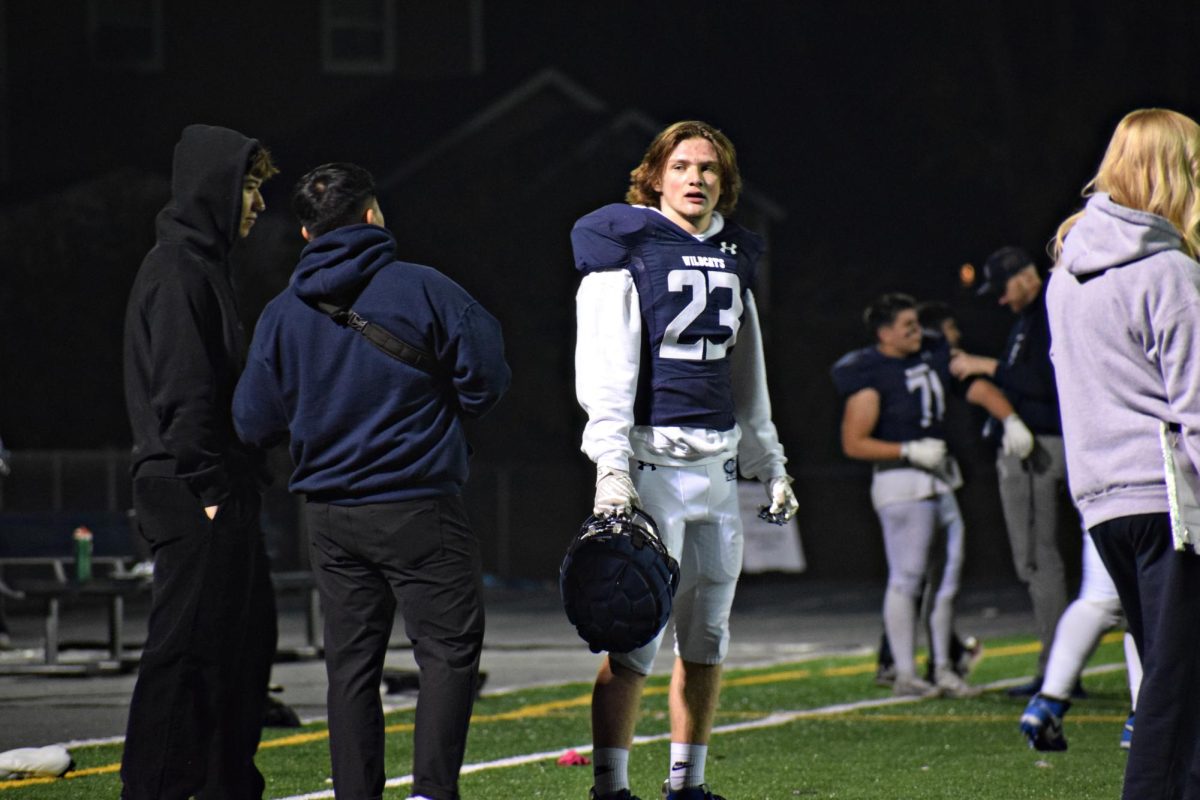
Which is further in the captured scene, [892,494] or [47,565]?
[47,565]

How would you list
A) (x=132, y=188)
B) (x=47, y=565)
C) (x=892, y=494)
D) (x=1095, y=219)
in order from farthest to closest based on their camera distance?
(x=132, y=188), (x=47, y=565), (x=892, y=494), (x=1095, y=219)

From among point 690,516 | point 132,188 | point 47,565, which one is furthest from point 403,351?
point 132,188

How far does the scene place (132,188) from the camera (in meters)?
24.7

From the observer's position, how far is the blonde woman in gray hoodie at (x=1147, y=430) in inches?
205

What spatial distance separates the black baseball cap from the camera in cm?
1064

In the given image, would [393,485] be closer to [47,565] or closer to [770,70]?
[47,565]

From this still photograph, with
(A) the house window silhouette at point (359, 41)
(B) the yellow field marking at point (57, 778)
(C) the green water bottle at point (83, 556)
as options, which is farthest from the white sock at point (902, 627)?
(A) the house window silhouette at point (359, 41)

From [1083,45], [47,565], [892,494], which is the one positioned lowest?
[47,565]

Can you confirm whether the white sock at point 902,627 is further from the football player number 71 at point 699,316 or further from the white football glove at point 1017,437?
the football player number 71 at point 699,316

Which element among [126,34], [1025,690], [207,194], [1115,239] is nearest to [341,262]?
[207,194]

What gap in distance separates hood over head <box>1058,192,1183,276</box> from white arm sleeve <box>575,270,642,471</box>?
1.34 m

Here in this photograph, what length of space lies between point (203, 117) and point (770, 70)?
11403mm

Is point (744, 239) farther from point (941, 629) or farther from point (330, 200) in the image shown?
point (941, 629)

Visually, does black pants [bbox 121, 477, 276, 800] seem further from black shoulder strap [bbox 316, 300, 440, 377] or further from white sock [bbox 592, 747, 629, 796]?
white sock [bbox 592, 747, 629, 796]
